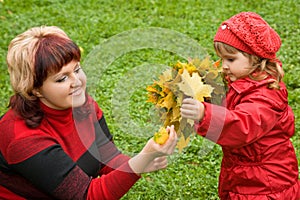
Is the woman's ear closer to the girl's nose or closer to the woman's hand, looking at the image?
the girl's nose

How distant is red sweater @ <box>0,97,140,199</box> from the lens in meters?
2.66

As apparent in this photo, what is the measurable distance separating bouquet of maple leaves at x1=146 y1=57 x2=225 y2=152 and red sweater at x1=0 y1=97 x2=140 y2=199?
309 mm

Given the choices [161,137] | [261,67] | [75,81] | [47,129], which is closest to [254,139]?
[261,67]

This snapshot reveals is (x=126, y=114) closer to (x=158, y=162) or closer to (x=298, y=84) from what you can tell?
(x=158, y=162)

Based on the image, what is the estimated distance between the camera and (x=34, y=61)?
8.55 feet

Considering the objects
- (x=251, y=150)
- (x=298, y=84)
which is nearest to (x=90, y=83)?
(x=251, y=150)

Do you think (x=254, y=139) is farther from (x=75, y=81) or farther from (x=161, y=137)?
(x=75, y=81)

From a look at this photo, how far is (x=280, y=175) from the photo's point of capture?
292cm

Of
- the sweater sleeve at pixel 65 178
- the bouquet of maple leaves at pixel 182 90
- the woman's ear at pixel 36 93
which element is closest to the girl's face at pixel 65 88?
the woman's ear at pixel 36 93

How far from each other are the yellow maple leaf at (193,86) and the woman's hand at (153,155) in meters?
0.19

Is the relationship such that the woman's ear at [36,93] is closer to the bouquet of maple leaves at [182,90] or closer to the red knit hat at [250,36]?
the bouquet of maple leaves at [182,90]

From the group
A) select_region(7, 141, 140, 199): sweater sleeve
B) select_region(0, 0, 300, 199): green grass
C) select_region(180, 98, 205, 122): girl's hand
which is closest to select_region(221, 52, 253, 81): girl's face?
select_region(180, 98, 205, 122): girl's hand

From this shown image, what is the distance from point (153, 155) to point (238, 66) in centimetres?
64

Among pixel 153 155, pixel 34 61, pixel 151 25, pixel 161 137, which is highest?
pixel 34 61
